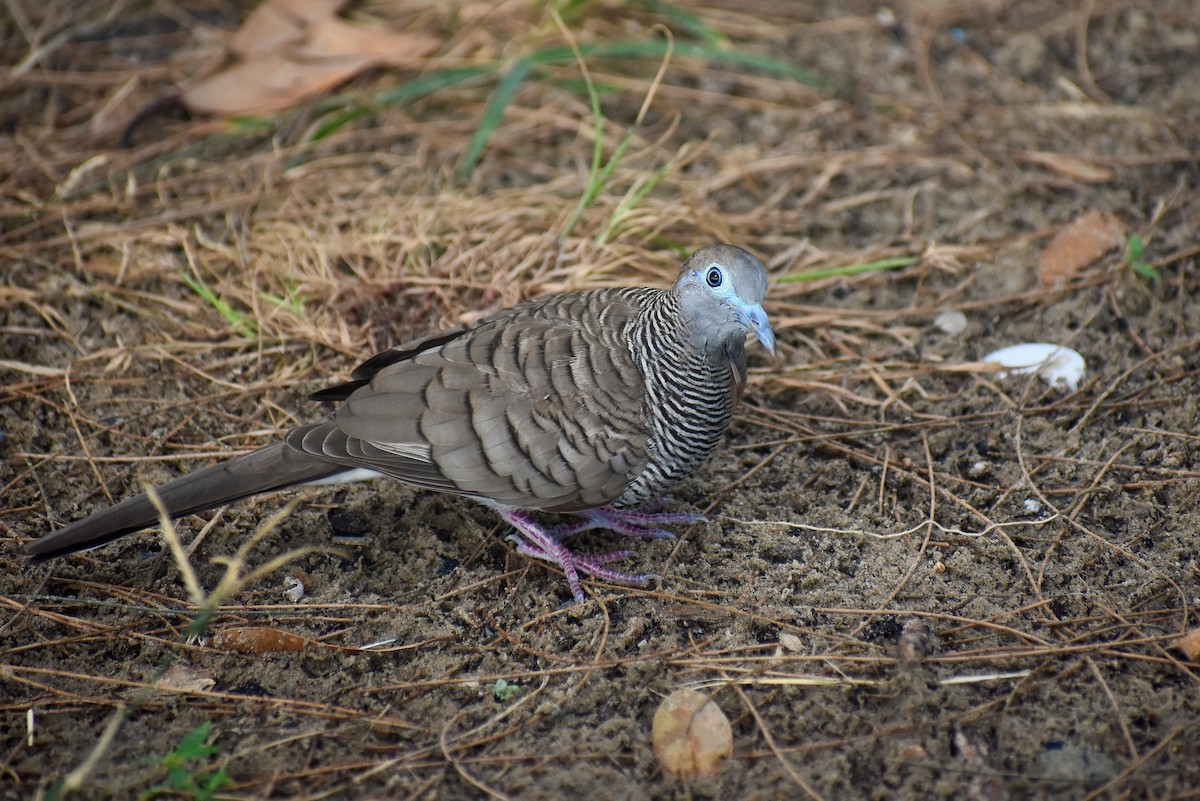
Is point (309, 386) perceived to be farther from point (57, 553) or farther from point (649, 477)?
point (649, 477)

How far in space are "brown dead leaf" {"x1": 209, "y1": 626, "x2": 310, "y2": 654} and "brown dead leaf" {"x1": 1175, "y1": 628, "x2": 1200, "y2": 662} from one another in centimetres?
236

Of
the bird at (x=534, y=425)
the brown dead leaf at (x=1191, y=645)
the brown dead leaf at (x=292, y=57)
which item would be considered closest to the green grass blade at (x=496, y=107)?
the brown dead leaf at (x=292, y=57)

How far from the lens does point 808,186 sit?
4.70 m

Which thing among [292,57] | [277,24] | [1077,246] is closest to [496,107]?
[292,57]

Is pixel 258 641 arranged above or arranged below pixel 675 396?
below

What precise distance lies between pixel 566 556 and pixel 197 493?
3.61 ft

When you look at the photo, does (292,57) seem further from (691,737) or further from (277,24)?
(691,737)

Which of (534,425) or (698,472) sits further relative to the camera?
(698,472)

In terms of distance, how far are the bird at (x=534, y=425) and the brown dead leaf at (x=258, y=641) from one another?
0.39m

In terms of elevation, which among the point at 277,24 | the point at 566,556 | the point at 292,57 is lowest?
the point at 566,556

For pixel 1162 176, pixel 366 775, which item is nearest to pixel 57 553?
pixel 366 775

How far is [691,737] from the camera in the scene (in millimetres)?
2557

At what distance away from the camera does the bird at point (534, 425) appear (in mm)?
2998

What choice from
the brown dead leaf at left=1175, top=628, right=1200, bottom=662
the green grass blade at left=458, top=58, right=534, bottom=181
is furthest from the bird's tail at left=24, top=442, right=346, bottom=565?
the brown dead leaf at left=1175, top=628, right=1200, bottom=662
